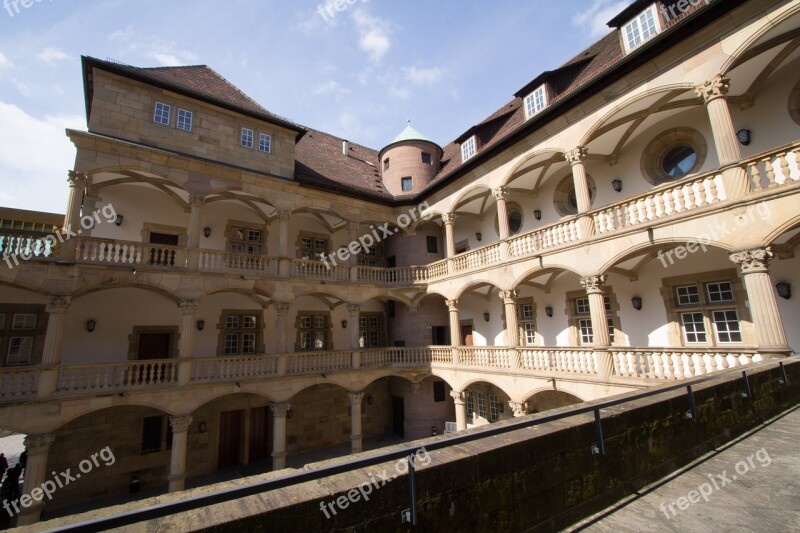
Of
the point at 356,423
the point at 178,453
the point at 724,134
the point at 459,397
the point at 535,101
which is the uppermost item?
the point at 535,101

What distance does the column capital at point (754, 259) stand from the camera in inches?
303

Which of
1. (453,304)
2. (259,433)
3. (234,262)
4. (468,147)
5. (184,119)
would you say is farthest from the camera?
(468,147)

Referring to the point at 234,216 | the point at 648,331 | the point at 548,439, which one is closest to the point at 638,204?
the point at 648,331

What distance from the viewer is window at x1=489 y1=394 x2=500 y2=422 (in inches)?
659

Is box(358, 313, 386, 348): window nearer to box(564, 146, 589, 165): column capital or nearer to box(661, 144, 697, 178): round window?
box(564, 146, 589, 165): column capital

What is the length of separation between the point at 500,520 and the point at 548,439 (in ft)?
2.50

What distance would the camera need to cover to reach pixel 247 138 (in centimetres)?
1558

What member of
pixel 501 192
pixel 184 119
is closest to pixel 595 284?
pixel 501 192

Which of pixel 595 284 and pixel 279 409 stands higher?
pixel 595 284

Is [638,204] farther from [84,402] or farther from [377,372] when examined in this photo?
[84,402]

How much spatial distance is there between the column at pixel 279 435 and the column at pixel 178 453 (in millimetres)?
2936

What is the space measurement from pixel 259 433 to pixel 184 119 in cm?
1370

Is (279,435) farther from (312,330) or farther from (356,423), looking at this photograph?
(312,330)

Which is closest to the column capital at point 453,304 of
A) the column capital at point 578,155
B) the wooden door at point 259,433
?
the column capital at point 578,155
